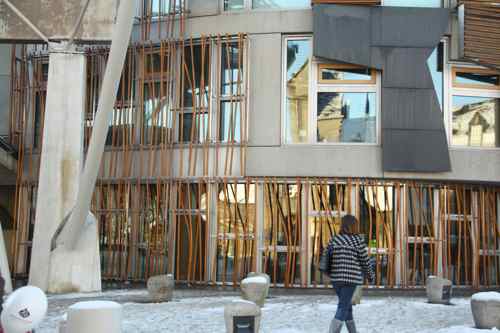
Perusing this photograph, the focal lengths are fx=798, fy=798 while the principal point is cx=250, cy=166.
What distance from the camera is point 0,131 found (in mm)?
24906

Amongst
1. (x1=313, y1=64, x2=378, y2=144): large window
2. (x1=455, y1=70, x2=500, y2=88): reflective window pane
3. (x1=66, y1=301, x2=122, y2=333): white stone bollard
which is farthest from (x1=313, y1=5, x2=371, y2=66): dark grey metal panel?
(x1=66, y1=301, x2=122, y2=333): white stone bollard

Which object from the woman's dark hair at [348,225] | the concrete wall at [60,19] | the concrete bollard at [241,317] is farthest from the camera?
the concrete wall at [60,19]

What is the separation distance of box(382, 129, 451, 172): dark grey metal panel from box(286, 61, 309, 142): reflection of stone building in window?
6.82 feet

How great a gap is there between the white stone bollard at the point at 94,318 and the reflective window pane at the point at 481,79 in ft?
48.9

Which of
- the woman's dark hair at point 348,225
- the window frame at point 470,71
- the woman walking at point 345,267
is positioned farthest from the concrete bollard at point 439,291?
the woman's dark hair at point 348,225

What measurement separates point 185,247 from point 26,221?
5.70 m

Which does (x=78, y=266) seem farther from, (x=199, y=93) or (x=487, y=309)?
(x=487, y=309)

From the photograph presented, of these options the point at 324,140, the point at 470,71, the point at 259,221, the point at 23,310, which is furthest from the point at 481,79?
the point at 23,310

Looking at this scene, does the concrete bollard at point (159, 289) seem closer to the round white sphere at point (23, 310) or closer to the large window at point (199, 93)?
the large window at point (199, 93)

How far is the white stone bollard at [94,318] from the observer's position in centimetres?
815

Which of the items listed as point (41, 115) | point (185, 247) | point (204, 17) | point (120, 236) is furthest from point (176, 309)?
point (41, 115)

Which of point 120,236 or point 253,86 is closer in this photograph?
point 253,86

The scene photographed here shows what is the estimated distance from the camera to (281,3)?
20906 millimetres

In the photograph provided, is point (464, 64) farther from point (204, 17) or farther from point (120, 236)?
point (120, 236)
